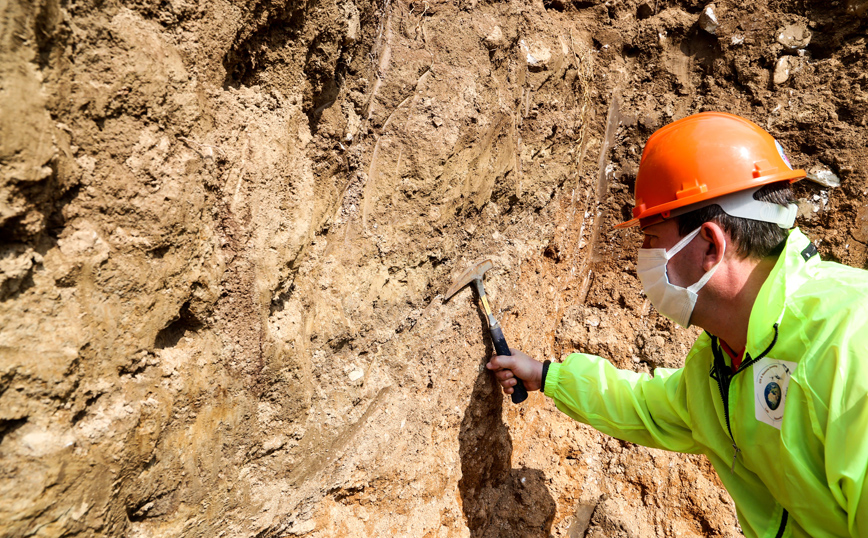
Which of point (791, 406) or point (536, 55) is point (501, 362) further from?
point (536, 55)

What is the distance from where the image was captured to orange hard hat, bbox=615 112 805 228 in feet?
5.22

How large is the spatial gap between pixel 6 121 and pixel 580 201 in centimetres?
279

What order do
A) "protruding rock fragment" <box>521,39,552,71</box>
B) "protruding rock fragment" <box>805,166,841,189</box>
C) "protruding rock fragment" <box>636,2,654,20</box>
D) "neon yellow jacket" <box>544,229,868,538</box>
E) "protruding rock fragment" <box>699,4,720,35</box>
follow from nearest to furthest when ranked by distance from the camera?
1. "neon yellow jacket" <box>544,229,868,538</box>
2. "protruding rock fragment" <box>521,39,552,71</box>
3. "protruding rock fragment" <box>805,166,841,189</box>
4. "protruding rock fragment" <box>699,4,720,35</box>
5. "protruding rock fragment" <box>636,2,654,20</box>

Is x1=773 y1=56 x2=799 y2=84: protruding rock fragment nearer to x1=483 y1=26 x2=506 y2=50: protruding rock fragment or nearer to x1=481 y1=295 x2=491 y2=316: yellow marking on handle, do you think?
x1=483 y1=26 x2=506 y2=50: protruding rock fragment

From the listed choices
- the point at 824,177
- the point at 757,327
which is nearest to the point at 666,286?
the point at 757,327

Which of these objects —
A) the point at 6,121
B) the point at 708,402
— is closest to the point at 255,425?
the point at 6,121

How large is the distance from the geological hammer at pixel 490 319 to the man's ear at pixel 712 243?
972 millimetres

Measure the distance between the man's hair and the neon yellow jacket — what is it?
0.16 feet

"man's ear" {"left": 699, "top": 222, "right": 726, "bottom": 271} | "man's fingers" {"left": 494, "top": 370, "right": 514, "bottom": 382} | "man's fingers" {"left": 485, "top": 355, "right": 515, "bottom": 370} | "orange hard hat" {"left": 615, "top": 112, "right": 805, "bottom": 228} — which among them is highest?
"orange hard hat" {"left": 615, "top": 112, "right": 805, "bottom": 228}

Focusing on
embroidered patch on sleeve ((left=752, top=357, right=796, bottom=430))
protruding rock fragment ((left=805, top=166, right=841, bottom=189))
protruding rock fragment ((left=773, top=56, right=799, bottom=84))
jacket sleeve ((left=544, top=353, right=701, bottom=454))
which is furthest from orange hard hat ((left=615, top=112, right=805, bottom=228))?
protruding rock fragment ((left=773, top=56, right=799, bottom=84))

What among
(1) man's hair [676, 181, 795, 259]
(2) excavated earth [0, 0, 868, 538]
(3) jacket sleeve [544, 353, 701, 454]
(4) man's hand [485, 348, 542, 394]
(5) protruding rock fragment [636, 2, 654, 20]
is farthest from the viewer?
(5) protruding rock fragment [636, 2, 654, 20]

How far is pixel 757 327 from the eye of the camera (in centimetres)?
149

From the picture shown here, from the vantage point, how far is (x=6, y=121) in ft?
3.07

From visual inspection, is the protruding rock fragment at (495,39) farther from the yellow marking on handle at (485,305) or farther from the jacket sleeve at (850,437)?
the jacket sleeve at (850,437)
